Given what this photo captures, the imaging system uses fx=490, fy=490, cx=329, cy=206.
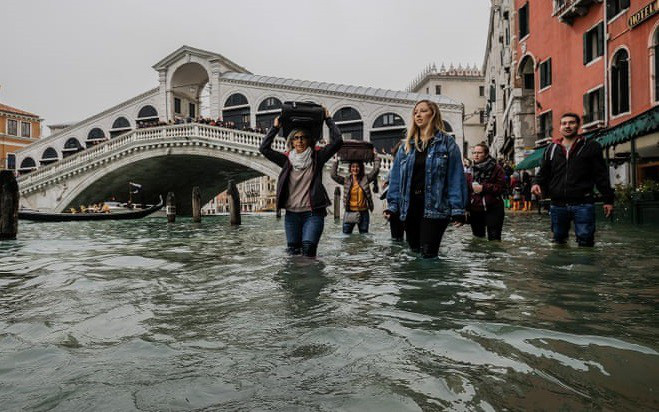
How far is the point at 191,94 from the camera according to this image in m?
39.3

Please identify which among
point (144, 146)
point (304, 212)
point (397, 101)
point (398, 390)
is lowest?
point (398, 390)

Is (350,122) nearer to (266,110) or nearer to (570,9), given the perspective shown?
(266,110)

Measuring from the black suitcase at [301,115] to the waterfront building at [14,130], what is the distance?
45.5m

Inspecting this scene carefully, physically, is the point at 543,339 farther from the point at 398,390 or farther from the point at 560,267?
the point at 560,267

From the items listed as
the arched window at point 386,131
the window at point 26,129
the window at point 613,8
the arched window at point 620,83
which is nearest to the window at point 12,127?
the window at point 26,129

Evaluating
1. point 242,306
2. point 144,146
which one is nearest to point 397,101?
point 144,146

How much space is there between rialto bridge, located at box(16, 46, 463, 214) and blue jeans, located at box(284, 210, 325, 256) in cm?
1687

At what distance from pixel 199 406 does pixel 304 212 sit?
364 centimetres

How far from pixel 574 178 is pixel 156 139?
937 inches

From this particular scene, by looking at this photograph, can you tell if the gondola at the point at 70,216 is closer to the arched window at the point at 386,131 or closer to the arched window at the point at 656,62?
the arched window at the point at 386,131

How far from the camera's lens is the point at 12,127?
4581 centimetres

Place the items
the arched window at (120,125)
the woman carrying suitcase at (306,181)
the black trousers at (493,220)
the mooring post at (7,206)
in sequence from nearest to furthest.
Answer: the woman carrying suitcase at (306,181), the black trousers at (493,220), the mooring post at (7,206), the arched window at (120,125)

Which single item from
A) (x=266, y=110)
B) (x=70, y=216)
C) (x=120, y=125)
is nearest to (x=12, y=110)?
(x=120, y=125)

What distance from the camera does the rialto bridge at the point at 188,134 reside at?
2573 centimetres
